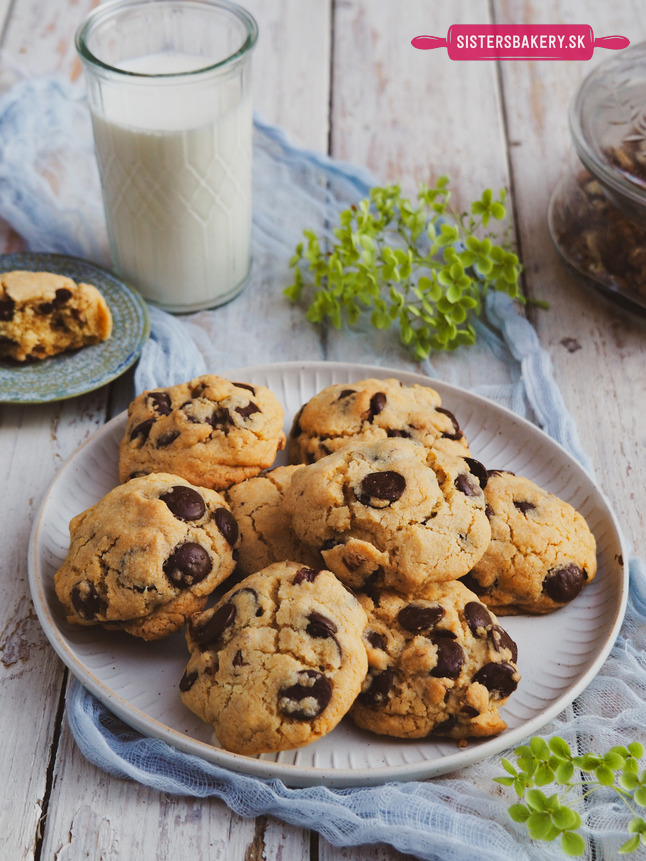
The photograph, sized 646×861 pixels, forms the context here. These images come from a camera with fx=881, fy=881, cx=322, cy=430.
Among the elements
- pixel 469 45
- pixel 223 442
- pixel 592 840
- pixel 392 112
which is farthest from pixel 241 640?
pixel 469 45

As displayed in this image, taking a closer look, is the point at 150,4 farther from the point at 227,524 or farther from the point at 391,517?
the point at 391,517

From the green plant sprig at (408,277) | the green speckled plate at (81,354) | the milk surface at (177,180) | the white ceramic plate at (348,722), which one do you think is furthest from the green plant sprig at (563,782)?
the milk surface at (177,180)

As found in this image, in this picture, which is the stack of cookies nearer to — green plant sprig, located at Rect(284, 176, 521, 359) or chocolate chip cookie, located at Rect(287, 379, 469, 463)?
chocolate chip cookie, located at Rect(287, 379, 469, 463)

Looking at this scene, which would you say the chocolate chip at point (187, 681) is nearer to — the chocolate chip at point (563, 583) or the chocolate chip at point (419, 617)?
the chocolate chip at point (419, 617)

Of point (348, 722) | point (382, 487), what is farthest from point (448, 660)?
point (382, 487)

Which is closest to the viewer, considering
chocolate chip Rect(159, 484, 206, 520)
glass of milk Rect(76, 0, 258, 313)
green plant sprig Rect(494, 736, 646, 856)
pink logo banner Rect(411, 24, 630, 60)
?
green plant sprig Rect(494, 736, 646, 856)

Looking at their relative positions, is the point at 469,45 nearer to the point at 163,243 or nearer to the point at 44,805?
the point at 163,243

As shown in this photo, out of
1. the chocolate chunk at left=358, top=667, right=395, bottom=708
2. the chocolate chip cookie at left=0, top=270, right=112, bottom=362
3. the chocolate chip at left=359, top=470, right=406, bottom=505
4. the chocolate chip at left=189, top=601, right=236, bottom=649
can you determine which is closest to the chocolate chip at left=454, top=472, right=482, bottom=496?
the chocolate chip at left=359, top=470, right=406, bottom=505
